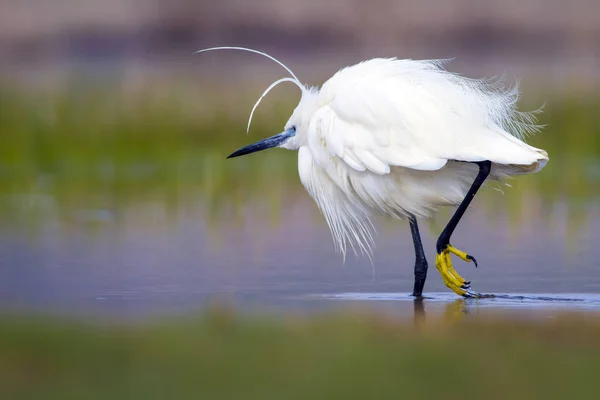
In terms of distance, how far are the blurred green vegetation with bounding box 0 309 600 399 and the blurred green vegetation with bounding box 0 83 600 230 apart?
13.6 feet

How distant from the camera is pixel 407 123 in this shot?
5.69 m

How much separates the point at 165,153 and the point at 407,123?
272 inches

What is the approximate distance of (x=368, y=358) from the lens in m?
4.40

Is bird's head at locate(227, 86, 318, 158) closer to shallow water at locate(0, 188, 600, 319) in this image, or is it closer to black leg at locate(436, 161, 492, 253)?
shallow water at locate(0, 188, 600, 319)

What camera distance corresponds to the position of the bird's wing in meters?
5.58

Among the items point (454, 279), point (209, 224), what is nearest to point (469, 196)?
point (454, 279)

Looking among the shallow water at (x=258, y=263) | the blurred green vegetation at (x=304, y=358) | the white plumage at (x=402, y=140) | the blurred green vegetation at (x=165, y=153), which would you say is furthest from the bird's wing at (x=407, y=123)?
the blurred green vegetation at (x=165, y=153)

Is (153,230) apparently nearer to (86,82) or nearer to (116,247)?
(116,247)

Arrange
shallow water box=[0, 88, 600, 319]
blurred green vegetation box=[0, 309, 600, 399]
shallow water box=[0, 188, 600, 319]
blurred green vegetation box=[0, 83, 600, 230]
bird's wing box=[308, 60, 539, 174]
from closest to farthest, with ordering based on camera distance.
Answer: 1. blurred green vegetation box=[0, 309, 600, 399]
2. bird's wing box=[308, 60, 539, 174]
3. shallow water box=[0, 188, 600, 319]
4. shallow water box=[0, 88, 600, 319]
5. blurred green vegetation box=[0, 83, 600, 230]

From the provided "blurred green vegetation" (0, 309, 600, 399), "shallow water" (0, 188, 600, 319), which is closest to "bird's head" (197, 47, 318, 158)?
"shallow water" (0, 188, 600, 319)

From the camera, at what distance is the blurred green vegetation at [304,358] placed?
3980 millimetres

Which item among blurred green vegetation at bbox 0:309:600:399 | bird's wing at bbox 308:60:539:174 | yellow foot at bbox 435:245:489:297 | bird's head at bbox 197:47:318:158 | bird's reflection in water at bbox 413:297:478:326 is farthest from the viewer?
bird's head at bbox 197:47:318:158

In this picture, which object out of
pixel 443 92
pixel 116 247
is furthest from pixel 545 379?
pixel 116 247

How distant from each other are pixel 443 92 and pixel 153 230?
312cm
